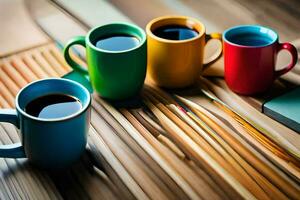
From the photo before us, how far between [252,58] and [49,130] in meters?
0.31

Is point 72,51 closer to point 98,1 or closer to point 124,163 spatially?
point 98,1

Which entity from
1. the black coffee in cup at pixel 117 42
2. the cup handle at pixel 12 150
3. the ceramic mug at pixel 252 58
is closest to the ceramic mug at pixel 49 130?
the cup handle at pixel 12 150

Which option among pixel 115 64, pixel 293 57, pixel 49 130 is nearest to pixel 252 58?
pixel 293 57

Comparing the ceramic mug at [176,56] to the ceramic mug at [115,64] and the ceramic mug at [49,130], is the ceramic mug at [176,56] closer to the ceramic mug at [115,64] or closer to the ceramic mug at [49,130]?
the ceramic mug at [115,64]

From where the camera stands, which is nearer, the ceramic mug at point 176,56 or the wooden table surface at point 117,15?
the ceramic mug at point 176,56

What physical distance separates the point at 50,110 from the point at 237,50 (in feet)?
0.92

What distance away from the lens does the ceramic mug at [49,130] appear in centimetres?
56

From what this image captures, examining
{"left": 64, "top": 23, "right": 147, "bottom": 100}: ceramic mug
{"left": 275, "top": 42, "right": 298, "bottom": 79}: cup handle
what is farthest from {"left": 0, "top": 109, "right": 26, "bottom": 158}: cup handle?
{"left": 275, "top": 42, "right": 298, "bottom": 79}: cup handle

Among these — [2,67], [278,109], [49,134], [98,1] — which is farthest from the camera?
[98,1]

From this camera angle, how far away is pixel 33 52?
824mm

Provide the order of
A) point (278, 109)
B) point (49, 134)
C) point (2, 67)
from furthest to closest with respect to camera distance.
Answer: point (2, 67) → point (278, 109) → point (49, 134)

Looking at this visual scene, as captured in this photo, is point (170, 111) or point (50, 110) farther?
point (170, 111)

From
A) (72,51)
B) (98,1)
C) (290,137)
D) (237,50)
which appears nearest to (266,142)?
(290,137)

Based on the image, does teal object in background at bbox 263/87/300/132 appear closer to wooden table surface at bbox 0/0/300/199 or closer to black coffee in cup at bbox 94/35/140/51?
wooden table surface at bbox 0/0/300/199
